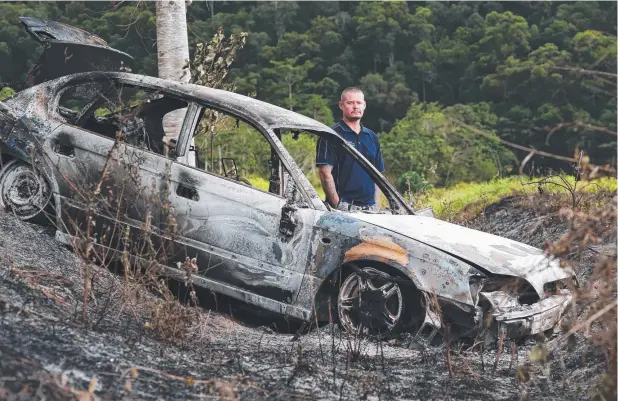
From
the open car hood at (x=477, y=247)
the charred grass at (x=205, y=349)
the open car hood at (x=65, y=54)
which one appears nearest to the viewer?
the charred grass at (x=205, y=349)

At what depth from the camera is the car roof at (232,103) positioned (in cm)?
672

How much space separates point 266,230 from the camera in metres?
6.22

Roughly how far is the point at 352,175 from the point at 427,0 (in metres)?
68.0

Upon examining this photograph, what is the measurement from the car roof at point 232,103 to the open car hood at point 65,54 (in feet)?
1.82

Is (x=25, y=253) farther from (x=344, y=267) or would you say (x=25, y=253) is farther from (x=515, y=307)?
(x=515, y=307)

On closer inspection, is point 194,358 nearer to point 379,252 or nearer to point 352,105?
point 379,252

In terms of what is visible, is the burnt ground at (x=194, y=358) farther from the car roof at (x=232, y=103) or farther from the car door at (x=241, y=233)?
the car roof at (x=232, y=103)

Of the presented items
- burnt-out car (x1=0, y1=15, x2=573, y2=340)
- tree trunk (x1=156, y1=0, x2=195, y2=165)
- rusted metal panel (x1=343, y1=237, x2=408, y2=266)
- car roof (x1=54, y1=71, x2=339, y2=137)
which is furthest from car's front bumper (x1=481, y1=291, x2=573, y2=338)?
tree trunk (x1=156, y1=0, x2=195, y2=165)

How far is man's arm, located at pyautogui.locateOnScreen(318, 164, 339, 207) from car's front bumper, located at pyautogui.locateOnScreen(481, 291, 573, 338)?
1.87 meters

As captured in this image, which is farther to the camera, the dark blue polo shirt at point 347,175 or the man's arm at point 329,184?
the dark blue polo shirt at point 347,175

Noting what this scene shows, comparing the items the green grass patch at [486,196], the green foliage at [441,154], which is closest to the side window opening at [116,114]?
the green grass patch at [486,196]

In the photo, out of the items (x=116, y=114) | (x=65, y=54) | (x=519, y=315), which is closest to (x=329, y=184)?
(x=116, y=114)

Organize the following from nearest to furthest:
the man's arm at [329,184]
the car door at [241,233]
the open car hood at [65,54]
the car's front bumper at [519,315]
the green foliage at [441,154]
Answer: the car's front bumper at [519,315]
the car door at [241,233]
the man's arm at [329,184]
the open car hood at [65,54]
the green foliage at [441,154]

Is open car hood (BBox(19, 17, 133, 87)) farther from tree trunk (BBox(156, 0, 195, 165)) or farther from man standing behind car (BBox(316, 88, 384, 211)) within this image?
man standing behind car (BBox(316, 88, 384, 211))
